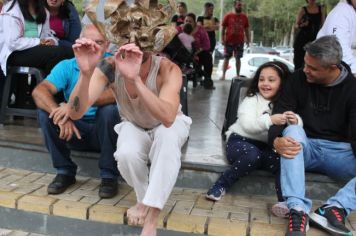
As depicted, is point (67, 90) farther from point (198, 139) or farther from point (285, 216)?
point (285, 216)

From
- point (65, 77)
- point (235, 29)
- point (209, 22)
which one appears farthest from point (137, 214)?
point (209, 22)

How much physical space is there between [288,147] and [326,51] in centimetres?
62

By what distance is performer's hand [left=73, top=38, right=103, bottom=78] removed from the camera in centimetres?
234

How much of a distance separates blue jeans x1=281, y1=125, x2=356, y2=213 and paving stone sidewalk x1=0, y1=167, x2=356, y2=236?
0.73 feet

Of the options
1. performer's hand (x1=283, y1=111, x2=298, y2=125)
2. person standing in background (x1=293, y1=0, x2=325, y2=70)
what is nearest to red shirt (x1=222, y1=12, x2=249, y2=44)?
person standing in background (x1=293, y1=0, x2=325, y2=70)

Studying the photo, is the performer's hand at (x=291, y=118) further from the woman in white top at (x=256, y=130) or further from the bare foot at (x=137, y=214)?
the bare foot at (x=137, y=214)

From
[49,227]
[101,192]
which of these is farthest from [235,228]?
[49,227]

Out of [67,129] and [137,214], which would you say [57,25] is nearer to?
[67,129]

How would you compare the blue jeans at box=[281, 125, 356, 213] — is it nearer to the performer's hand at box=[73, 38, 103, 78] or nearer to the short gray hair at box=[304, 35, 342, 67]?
the short gray hair at box=[304, 35, 342, 67]

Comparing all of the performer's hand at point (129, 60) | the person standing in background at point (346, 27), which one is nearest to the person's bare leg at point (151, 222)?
the performer's hand at point (129, 60)

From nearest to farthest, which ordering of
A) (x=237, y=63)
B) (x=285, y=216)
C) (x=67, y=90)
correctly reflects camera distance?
(x=285, y=216) → (x=67, y=90) → (x=237, y=63)

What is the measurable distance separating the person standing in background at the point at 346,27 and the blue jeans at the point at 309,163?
739 millimetres

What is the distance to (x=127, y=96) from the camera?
265 centimetres

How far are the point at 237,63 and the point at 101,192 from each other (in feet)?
23.5
